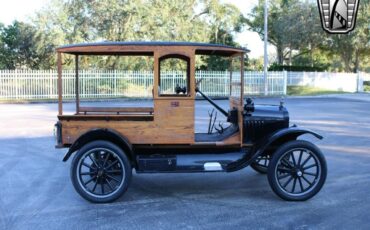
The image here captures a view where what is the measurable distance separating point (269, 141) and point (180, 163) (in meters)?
1.21

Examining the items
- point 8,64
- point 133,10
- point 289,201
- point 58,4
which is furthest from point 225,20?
point 289,201

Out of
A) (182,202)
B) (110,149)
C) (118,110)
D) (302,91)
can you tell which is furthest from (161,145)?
(302,91)

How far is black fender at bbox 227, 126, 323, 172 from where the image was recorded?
5938 mm

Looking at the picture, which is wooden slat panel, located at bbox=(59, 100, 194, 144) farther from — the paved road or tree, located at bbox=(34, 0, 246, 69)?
tree, located at bbox=(34, 0, 246, 69)

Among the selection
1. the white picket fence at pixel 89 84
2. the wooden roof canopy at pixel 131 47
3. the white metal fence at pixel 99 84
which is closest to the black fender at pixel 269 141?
the wooden roof canopy at pixel 131 47

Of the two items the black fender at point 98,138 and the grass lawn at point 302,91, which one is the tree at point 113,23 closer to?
the grass lawn at point 302,91

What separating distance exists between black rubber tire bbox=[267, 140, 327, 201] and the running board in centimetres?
50

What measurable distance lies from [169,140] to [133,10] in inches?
937

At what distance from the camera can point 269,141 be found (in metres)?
5.91

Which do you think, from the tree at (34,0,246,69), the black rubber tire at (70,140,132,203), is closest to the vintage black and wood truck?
the black rubber tire at (70,140,132,203)

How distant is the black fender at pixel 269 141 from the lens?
19.5ft

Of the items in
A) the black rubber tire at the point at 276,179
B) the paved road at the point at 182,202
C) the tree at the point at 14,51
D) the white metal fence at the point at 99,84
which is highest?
the tree at the point at 14,51

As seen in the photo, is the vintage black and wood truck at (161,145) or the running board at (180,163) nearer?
the vintage black and wood truck at (161,145)

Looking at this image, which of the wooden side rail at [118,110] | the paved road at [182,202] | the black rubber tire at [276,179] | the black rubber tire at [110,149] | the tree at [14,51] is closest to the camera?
the paved road at [182,202]
